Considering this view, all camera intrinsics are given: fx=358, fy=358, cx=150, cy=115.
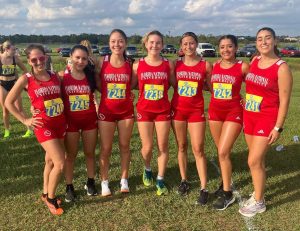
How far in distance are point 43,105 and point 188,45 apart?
6.12ft

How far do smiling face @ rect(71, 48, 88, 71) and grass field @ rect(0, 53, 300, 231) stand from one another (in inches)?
68.4

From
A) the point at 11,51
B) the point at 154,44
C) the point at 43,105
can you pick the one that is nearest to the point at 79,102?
the point at 43,105

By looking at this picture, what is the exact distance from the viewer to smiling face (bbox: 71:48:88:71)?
4.24 meters

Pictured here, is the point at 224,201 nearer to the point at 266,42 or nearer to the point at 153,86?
the point at 153,86

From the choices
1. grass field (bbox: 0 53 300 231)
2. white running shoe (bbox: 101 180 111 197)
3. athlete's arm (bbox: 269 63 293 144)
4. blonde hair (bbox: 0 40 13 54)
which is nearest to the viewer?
athlete's arm (bbox: 269 63 293 144)

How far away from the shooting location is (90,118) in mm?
4402

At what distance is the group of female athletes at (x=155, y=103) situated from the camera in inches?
158

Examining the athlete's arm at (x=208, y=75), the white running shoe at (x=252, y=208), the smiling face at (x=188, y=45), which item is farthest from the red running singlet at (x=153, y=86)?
the white running shoe at (x=252, y=208)

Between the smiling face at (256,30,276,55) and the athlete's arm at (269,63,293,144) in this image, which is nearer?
the athlete's arm at (269,63,293,144)

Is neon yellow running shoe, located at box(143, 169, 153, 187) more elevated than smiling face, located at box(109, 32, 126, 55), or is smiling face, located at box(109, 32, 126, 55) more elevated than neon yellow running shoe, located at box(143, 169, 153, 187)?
smiling face, located at box(109, 32, 126, 55)

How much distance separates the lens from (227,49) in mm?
4273

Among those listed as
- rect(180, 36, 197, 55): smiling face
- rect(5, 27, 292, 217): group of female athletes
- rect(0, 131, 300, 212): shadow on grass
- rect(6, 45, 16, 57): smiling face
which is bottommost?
rect(0, 131, 300, 212): shadow on grass

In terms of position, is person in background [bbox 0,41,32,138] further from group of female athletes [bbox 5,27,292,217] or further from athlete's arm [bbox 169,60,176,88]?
athlete's arm [bbox 169,60,176,88]

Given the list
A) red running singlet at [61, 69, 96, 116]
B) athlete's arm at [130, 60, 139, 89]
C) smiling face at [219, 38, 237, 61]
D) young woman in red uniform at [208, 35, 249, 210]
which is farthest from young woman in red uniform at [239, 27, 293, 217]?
red running singlet at [61, 69, 96, 116]
